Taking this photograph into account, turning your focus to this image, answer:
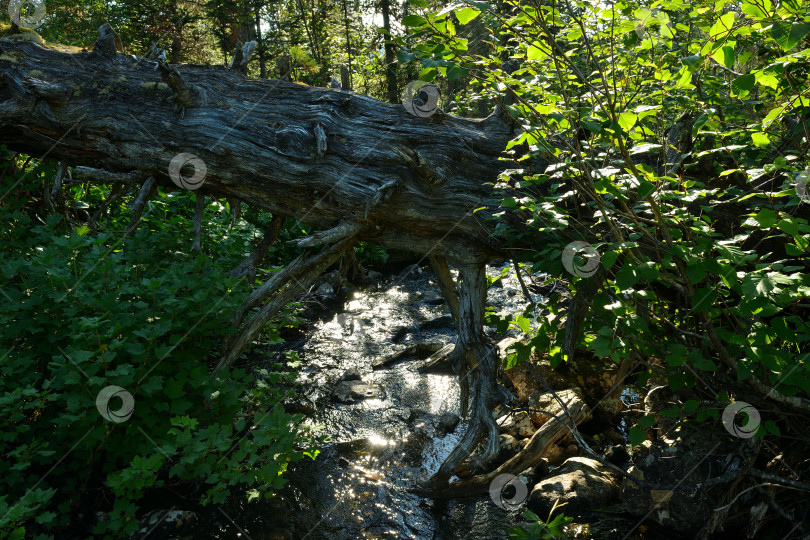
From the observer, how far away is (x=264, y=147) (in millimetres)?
4371

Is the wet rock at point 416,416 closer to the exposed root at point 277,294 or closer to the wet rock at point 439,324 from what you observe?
the exposed root at point 277,294

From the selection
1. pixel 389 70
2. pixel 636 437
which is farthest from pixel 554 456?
pixel 389 70

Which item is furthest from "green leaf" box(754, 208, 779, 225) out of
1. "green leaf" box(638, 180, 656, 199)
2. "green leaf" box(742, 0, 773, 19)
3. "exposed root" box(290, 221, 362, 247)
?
"exposed root" box(290, 221, 362, 247)

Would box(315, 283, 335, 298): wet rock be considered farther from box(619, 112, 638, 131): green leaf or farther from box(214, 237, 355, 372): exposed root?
box(619, 112, 638, 131): green leaf

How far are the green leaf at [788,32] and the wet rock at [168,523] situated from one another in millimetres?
4742

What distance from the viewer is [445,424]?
5.84m

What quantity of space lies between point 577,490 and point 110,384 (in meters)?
3.74

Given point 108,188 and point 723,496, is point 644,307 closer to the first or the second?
point 723,496

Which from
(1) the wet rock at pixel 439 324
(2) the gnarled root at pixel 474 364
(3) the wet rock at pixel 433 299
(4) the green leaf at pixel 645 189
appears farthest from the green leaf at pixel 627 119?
A: (3) the wet rock at pixel 433 299

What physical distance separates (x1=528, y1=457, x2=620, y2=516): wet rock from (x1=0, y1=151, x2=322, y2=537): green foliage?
215cm

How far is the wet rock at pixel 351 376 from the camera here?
22.9 feet

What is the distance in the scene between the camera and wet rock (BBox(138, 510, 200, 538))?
393 cm

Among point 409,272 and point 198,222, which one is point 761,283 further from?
point 409,272

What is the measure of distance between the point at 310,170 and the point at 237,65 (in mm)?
1634
